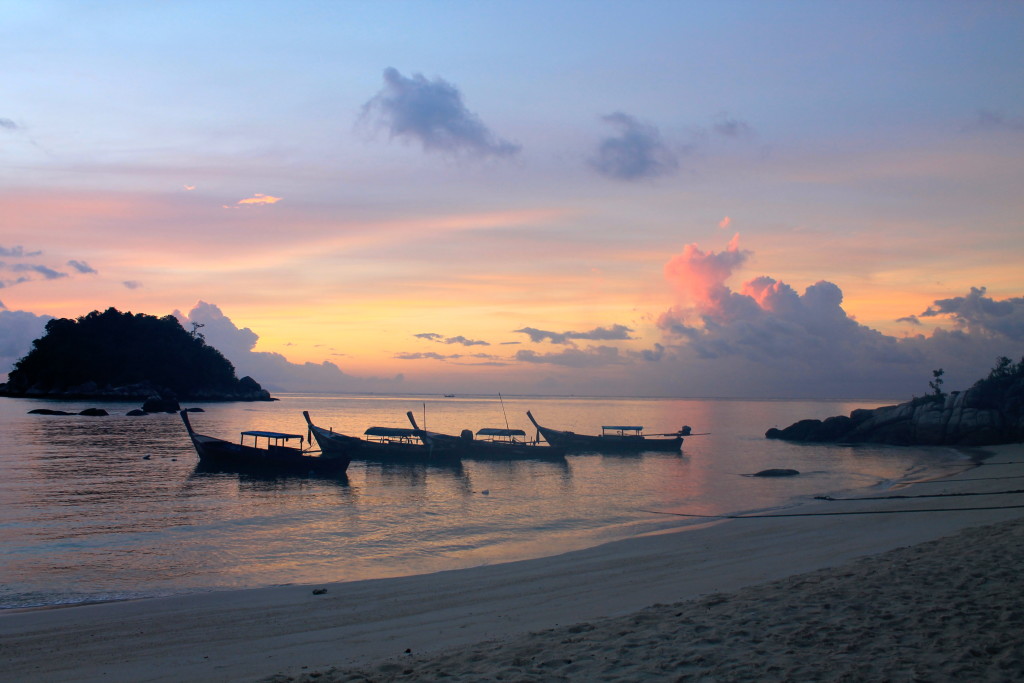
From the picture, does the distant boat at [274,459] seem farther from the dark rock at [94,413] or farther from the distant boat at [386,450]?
the dark rock at [94,413]

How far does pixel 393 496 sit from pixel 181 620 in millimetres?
19812

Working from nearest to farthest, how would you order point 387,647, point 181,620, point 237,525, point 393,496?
point 387,647
point 181,620
point 237,525
point 393,496

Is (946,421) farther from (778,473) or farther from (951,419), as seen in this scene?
(778,473)

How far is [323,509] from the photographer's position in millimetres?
26328

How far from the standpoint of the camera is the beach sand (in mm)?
7109

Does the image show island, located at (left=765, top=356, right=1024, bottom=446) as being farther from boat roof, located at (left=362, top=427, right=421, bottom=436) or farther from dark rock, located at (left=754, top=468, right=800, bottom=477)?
boat roof, located at (left=362, top=427, right=421, bottom=436)

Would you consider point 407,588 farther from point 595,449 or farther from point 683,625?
point 595,449

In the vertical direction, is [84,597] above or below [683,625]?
below

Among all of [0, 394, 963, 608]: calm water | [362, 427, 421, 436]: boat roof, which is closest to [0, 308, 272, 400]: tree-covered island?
[0, 394, 963, 608]: calm water

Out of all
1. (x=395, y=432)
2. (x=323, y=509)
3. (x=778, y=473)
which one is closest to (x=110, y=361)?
(x=395, y=432)

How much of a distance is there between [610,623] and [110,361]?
156m

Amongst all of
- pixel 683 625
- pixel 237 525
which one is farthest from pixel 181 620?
pixel 237 525

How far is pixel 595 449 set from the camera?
56750mm

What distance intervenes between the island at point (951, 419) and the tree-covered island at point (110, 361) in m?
127
